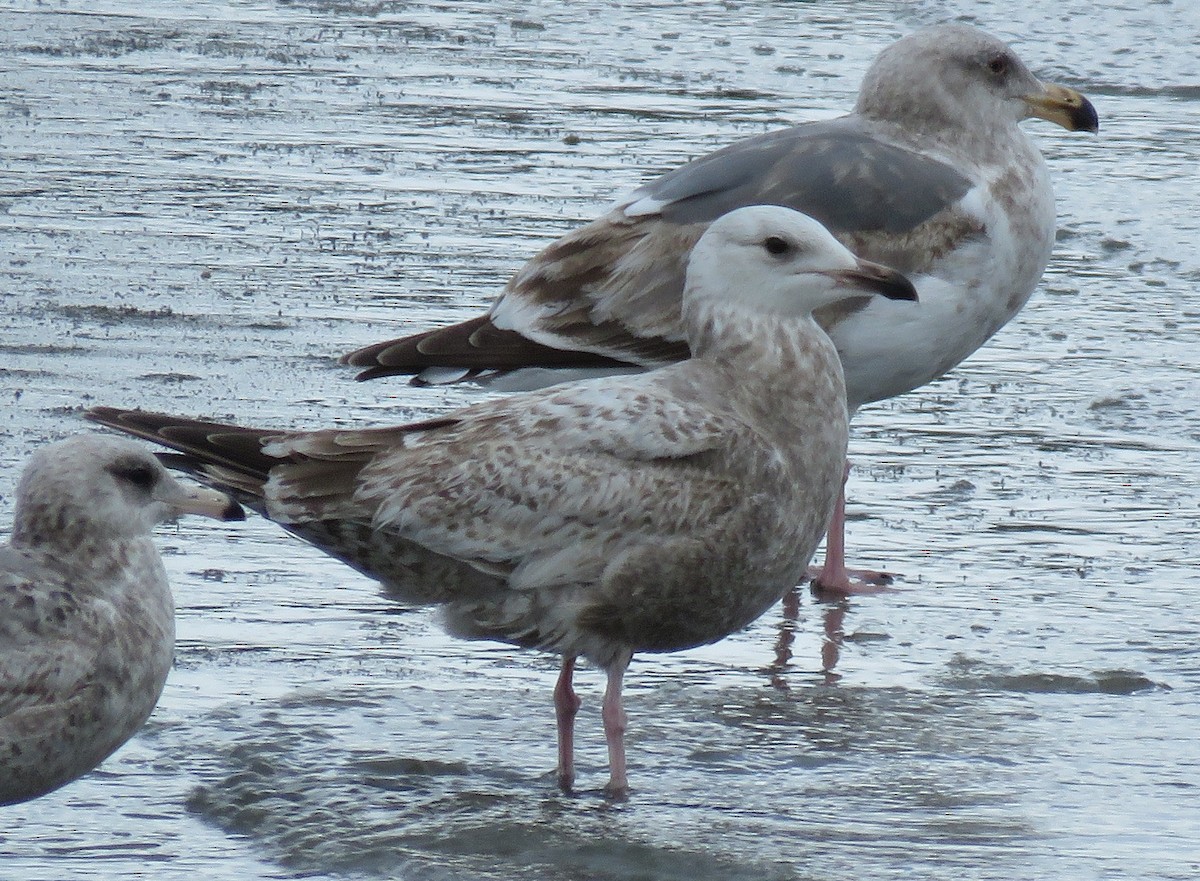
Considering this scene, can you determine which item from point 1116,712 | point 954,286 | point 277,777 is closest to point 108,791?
point 277,777

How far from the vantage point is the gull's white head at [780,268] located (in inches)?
208

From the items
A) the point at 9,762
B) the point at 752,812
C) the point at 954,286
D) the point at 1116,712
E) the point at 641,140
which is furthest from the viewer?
the point at 641,140

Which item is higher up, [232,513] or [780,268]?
[780,268]

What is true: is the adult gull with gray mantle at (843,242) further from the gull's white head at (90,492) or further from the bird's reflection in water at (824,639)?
the gull's white head at (90,492)

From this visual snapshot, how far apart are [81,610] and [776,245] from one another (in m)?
1.75

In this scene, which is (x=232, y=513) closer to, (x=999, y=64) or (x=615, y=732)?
(x=615, y=732)

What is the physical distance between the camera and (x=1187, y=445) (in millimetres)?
7402

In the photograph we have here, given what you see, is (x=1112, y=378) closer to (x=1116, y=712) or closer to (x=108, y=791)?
(x=1116, y=712)

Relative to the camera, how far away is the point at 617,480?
5023mm

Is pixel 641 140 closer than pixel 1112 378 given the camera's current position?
No

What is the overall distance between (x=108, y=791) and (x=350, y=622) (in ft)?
3.69

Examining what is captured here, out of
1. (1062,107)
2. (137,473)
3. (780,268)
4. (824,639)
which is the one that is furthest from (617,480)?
(1062,107)

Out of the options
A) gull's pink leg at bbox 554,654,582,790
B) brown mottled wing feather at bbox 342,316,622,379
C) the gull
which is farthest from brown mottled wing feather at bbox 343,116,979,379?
the gull

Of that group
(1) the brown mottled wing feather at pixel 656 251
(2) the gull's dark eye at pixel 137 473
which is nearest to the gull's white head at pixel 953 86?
(1) the brown mottled wing feather at pixel 656 251
